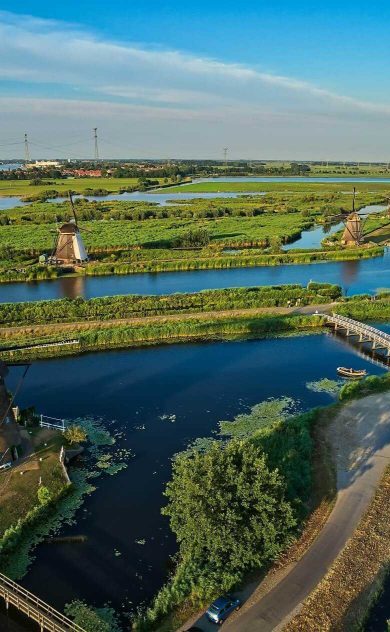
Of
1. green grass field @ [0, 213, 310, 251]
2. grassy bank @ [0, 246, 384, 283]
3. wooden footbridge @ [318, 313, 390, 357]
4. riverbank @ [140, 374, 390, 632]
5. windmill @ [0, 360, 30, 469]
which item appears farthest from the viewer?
green grass field @ [0, 213, 310, 251]

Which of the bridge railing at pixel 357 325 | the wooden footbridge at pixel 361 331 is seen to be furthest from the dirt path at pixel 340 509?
the bridge railing at pixel 357 325

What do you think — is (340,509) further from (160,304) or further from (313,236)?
(313,236)

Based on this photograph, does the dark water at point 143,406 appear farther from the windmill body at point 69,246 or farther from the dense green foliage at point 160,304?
the windmill body at point 69,246

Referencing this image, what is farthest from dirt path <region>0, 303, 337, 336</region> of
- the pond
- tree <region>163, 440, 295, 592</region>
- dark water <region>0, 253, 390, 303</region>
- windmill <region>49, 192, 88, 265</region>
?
the pond

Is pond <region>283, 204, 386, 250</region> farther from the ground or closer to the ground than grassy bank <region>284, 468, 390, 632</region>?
farther from the ground

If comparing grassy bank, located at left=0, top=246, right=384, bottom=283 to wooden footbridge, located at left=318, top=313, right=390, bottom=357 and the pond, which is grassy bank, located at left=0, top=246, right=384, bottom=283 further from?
wooden footbridge, located at left=318, top=313, right=390, bottom=357

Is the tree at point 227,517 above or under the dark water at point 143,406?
above
